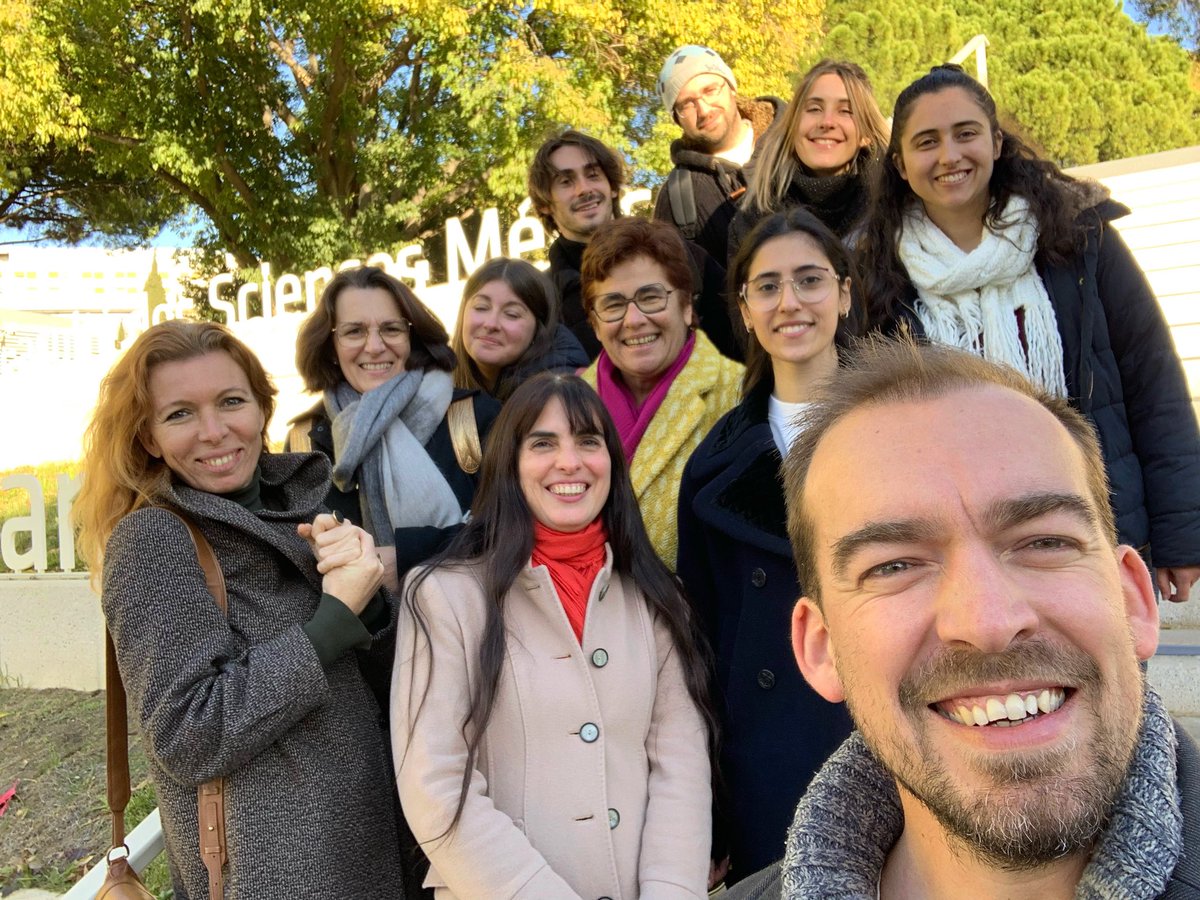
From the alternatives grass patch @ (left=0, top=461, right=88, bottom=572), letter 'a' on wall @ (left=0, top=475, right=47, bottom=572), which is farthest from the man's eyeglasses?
letter 'a' on wall @ (left=0, top=475, right=47, bottom=572)

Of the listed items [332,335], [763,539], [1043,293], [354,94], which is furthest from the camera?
[354,94]

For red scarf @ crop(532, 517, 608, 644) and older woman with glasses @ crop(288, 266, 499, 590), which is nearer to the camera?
red scarf @ crop(532, 517, 608, 644)

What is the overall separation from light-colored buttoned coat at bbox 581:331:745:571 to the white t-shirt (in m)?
0.24

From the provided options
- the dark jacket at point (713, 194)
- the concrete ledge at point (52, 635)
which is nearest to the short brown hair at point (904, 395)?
the dark jacket at point (713, 194)

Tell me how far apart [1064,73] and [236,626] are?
20.5 metres

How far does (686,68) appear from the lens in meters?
3.81

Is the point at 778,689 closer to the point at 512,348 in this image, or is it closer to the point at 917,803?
the point at 917,803

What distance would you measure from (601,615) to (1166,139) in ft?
64.4

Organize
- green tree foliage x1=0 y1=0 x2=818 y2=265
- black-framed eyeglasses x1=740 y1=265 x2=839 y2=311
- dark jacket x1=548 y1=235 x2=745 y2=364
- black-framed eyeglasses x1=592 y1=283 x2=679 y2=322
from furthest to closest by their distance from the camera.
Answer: green tree foliage x1=0 y1=0 x2=818 y2=265, dark jacket x1=548 y1=235 x2=745 y2=364, black-framed eyeglasses x1=592 y1=283 x2=679 y2=322, black-framed eyeglasses x1=740 y1=265 x2=839 y2=311

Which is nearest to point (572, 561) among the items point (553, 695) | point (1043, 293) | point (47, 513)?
point (553, 695)

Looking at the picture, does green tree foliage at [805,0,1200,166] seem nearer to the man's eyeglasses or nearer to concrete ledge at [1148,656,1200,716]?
the man's eyeglasses

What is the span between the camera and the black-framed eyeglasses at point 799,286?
2453 millimetres

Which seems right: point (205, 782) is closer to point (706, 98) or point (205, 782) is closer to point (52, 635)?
point (706, 98)

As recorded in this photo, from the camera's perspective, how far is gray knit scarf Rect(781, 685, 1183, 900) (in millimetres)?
928
